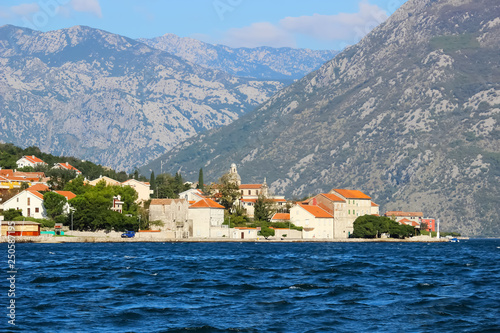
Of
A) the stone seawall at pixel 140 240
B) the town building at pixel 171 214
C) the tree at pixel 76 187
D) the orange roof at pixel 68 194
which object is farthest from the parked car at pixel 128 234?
the tree at pixel 76 187

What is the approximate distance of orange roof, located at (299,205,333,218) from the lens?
→ 186 m

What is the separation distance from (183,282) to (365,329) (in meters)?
24.8

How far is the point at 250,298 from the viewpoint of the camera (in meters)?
54.5

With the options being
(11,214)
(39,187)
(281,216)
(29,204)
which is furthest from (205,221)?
(11,214)

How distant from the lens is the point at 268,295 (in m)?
55.8

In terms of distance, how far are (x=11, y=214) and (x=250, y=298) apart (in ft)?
350

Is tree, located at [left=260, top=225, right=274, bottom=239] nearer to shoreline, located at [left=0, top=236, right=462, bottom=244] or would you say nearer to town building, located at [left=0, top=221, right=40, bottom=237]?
shoreline, located at [left=0, top=236, right=462, bottom=244]

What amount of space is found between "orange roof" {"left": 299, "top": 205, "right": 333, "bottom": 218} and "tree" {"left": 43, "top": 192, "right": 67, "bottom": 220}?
56.8 metres

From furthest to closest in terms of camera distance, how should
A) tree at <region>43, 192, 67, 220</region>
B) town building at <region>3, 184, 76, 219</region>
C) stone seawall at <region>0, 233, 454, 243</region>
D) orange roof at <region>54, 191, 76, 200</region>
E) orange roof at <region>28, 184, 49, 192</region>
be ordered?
orange roof at <region>28, 184, 49, 192</region> < orange roof at <region>54, 191, 76, 200</region> < town building at <region>3, 184, 76, 219</region> < tree at <region>43, 192, 67, 220</region> < stone seawall at <region>0, 233, 454, 243</region>

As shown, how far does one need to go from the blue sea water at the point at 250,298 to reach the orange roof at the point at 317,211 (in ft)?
332

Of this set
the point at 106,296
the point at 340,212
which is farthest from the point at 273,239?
the point at 106,296

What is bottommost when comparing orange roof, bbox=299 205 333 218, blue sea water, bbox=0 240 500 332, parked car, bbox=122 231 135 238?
blue sea water, bbox=0 240 500 332

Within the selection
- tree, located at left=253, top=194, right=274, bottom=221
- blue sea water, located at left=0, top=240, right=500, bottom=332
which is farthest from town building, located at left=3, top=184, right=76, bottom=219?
blue sea water, located at left=0, top=240, right=500, bottom=332

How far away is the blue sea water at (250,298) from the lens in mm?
43688
